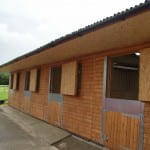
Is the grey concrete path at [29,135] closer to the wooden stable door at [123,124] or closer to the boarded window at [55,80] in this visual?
the boarded window at [55,80]

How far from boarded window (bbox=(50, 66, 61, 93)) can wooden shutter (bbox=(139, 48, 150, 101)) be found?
207 inches

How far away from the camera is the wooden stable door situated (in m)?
5.60

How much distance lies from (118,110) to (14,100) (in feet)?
37.6

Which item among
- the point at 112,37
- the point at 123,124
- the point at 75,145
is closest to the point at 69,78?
the point at 75,145

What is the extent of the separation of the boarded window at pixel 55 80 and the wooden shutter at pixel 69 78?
1.46 metres

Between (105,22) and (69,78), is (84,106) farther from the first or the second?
(105,22)

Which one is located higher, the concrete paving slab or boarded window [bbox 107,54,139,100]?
boarded window [bbox 107,54,139,100]

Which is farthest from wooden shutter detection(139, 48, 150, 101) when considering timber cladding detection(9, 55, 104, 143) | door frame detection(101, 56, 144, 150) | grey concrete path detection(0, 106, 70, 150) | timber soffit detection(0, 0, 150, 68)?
grey concrete path detection(0, 106, 70, 150)

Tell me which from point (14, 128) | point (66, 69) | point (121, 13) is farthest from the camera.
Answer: point (14, 128)

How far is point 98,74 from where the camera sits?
23.7 feet

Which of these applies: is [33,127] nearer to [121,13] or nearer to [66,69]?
[66,69]

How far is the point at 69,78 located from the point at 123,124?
9.44ft

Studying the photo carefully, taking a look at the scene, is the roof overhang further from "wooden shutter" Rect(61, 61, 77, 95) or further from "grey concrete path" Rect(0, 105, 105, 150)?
"grey concrete path" Rect(0, 105, 105, 150)

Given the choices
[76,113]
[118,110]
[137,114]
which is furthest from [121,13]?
[76,113]
